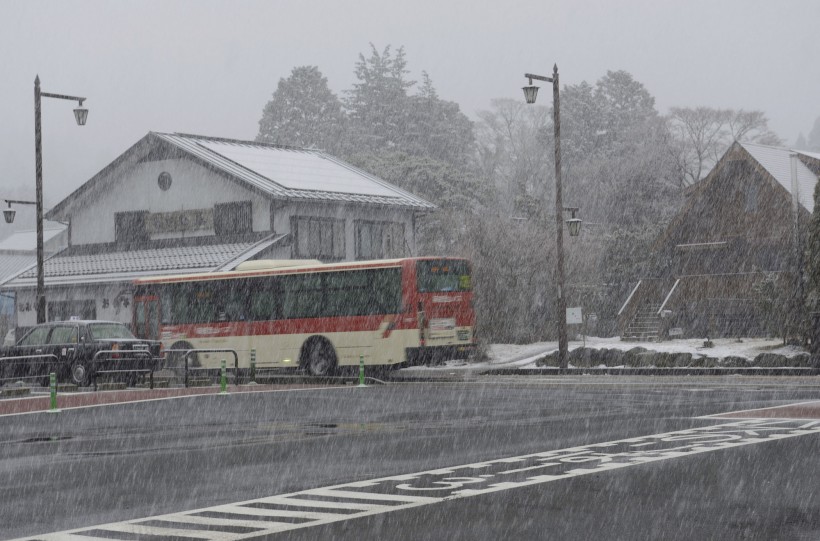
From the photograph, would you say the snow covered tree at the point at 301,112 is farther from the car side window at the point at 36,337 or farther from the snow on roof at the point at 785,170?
the car side window at the point at 36,337

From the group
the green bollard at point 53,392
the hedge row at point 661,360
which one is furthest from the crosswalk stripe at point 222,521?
the hedge row at point 661,360

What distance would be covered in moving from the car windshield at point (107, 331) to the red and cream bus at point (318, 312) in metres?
4.98

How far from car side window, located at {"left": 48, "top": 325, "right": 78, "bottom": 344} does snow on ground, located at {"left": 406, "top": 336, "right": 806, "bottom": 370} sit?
36.7ft

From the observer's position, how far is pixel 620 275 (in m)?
54.0

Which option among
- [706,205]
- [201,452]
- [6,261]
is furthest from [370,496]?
[6,261]

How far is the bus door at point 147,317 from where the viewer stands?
3856 centimetres

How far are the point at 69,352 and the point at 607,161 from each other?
59671mm

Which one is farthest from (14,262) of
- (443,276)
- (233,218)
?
(443,276)

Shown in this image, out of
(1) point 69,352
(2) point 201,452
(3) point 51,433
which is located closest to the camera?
(2) point 201,452

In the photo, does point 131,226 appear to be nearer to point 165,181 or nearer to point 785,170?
point 165,181

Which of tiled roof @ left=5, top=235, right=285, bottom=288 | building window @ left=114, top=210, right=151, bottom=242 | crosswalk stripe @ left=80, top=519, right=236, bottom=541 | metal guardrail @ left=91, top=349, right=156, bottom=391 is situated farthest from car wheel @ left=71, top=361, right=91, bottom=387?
crosswalk stripe @ left=80, top=519, right=236, bottom=541

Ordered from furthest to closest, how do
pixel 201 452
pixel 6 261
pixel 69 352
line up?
pixel 6 261
pixel 69 352
pixel 201 452

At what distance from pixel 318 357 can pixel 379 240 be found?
54.1 ft

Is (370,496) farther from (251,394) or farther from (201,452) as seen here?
(251,394)
